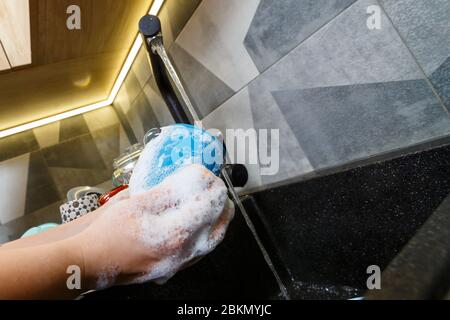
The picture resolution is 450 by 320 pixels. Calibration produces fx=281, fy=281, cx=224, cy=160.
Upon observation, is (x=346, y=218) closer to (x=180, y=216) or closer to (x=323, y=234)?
(x=323, y=234)

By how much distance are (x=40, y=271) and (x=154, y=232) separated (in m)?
0.16

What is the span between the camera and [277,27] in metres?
0.93

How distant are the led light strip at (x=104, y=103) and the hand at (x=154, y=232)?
61.1 inches

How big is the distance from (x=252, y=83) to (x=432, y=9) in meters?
0.60

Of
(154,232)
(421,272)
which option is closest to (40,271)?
(154,232)

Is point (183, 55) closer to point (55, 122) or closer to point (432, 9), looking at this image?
point (432, 9)

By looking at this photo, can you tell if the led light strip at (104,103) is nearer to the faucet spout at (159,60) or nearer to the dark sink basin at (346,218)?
the faucet spout at (159,60)

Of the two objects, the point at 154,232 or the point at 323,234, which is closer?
the point at 154,232

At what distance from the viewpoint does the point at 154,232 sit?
0.42 meters

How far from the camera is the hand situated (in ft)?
1.39

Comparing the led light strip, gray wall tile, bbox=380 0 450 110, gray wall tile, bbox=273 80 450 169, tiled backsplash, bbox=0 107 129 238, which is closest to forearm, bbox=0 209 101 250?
gray wall tile, bbox=273 80 450 169

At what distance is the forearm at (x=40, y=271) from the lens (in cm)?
38

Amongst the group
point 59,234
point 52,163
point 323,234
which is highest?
point 52,163

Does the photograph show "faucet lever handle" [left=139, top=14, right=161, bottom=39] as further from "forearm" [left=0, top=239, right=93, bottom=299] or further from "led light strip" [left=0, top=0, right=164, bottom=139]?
"forearm" [left=0, top=239, right=93, bottom=299]
